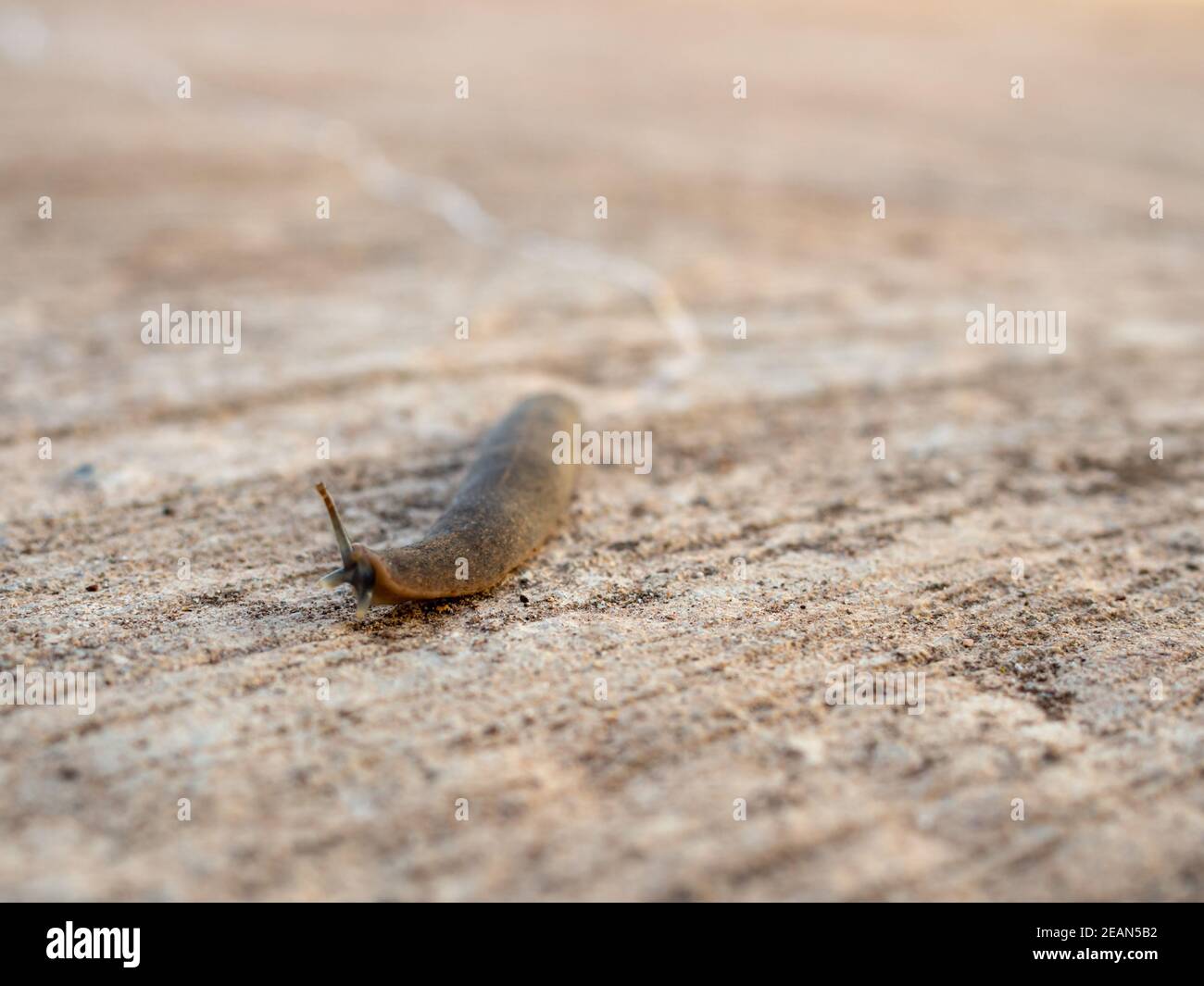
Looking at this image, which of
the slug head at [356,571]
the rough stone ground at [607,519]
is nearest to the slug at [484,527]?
the slug head at [356,571]

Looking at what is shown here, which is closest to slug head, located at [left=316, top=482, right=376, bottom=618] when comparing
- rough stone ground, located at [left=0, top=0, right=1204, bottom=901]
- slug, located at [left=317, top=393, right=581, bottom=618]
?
slug, located at [left=317, top=393, right=581, bottom=618]

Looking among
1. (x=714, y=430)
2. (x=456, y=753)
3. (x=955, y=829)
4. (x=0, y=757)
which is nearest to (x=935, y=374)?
(x=714, y=430)

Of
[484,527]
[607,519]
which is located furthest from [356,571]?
[607,519]

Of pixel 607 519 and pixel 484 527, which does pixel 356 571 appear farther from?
pixel 607 519

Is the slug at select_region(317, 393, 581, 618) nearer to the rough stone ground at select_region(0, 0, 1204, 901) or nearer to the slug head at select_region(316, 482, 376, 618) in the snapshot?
the slug head at select_region(316, 482, 376, 618)
